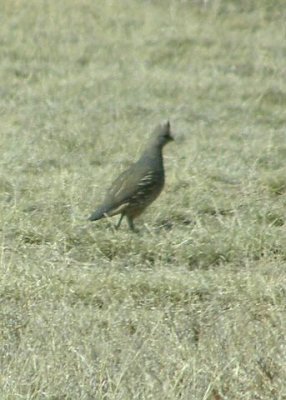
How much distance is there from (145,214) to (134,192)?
40cm

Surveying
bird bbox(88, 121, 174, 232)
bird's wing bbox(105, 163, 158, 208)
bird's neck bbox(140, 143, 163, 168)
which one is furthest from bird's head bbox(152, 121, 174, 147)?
bird's wing bbox(105, 163, 158, 208)

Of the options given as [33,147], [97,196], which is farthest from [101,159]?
[97,196]

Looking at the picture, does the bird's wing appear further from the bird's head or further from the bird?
the bird's head

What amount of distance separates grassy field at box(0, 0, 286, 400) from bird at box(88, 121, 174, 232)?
0.10 metres

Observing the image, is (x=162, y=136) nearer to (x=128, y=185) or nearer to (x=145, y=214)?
(x=145, y=214)

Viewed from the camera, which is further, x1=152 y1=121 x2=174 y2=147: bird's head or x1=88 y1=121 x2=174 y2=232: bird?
x1=152 y1=121 x2=174 y2=147: bird's head

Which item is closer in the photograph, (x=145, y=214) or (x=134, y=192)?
(x=134, y=192)

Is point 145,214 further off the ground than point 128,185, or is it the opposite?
point 128,185

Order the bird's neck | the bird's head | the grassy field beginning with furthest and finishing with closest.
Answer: the bird's head, the bird's neck, the grassy field

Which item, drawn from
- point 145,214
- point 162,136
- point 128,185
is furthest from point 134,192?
point 162,136

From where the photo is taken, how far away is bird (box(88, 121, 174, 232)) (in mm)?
6328

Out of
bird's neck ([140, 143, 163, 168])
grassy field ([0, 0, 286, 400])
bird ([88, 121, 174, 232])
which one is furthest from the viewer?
bird's neck ([140, 143, 163, 168])

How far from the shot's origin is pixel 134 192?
20.9ft

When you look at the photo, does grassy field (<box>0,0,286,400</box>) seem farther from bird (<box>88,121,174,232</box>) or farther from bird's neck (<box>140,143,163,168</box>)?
bird's neck (<box>140,143,163,168</box>)
